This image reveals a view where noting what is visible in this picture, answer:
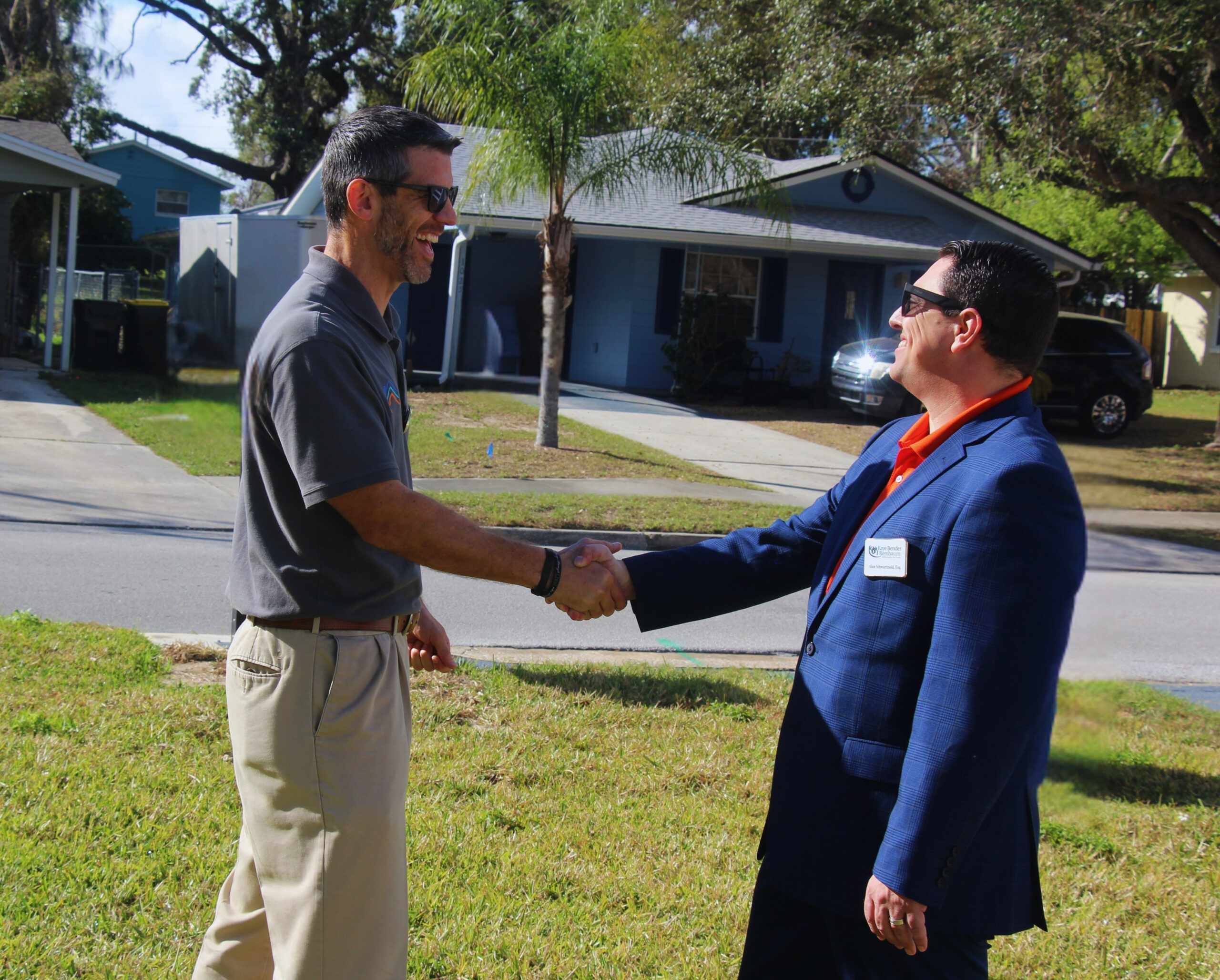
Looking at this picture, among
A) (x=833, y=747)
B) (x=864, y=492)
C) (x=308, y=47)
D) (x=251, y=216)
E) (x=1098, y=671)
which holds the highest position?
(x=308, y=47)

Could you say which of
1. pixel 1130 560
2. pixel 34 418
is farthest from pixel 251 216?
pixel 1130 560

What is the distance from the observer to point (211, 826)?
148 inches

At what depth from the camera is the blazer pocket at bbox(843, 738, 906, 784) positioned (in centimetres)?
224

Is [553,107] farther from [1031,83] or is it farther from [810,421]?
[810,421]

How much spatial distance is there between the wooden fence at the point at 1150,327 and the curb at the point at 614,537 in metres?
25.0

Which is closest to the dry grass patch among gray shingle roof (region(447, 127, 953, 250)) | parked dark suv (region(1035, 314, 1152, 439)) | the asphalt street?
the asphalt street

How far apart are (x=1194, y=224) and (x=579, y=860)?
57.7 feet

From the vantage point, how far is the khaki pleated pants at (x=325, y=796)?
2311 mm

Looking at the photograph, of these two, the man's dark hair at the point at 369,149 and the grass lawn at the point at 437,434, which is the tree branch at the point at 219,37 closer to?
the grass lawn at the point at 437,434

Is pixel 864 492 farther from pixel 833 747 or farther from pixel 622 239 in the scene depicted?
pixel 622 239

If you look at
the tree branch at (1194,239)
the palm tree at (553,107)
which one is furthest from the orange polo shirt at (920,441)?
the tree branch at (1194,239)

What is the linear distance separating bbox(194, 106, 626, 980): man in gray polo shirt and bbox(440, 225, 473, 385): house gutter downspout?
17670mm

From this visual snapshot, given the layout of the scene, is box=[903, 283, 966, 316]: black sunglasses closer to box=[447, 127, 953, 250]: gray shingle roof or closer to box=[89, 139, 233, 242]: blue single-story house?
box=[447, 127, 953, 250]: gray shingle roof

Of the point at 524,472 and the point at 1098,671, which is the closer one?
the point at 1098,671
